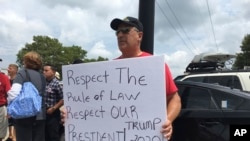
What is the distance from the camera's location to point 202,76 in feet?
27.8

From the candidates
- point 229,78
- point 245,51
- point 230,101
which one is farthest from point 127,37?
point 245,51

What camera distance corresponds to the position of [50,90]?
6.56m

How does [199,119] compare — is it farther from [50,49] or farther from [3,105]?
[50,49]

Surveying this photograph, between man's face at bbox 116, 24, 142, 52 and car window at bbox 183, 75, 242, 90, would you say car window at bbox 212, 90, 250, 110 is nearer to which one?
car window at bbox 183, 75, 242, 90

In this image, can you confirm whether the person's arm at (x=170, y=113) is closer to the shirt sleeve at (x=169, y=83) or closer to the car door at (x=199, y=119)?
the shirt sleeve at (x=169, y=83)

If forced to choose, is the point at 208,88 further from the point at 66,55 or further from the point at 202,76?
the point at 66,55

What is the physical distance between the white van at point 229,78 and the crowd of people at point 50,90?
3.11 m

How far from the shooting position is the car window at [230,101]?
17.7ft

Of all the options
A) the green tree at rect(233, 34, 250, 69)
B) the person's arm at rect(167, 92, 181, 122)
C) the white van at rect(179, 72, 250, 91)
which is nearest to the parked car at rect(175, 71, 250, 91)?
the white van at rect(179, 72, 250, 91)

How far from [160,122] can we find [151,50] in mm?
2774

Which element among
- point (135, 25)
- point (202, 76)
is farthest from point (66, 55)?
point (135, 25)

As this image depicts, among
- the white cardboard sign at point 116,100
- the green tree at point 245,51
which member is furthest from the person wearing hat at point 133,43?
the green tree at point 245,51

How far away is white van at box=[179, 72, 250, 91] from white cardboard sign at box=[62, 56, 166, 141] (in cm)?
534

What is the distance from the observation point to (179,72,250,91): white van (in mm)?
7867
